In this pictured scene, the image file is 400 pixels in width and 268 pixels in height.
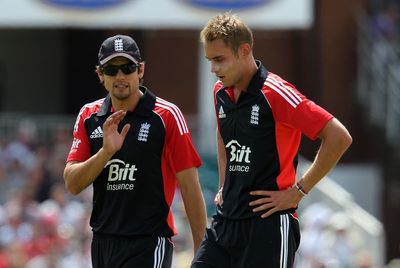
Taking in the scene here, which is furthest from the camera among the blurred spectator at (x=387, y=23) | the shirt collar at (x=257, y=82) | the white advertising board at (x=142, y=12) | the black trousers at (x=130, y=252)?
the blurred spectator at (x=387, y=23)

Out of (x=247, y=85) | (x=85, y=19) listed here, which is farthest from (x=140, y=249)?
(x=85, y=19)

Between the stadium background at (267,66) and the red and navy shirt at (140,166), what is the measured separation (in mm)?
9540

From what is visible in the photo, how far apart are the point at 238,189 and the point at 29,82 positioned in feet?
55.3

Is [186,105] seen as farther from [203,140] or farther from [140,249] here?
[140,249]

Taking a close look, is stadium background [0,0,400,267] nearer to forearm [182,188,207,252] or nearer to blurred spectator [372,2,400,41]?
blurred spectator [372,2,400,41]

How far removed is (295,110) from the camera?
709 cm

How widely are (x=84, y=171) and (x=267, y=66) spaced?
15325 mm

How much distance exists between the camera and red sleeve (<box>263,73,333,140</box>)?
7.05 m

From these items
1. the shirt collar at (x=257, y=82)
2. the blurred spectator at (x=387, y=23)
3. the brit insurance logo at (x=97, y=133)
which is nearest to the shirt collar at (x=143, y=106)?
the brit insurance logo at (x=97, y=133)

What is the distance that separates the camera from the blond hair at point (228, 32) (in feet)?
23.4

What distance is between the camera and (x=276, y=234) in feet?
23.7

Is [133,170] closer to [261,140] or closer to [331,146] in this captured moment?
[261,140]

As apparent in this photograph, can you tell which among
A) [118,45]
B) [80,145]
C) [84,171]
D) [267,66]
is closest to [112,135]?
[84,171]

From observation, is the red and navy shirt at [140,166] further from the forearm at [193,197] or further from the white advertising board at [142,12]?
the white advertising board at [142,12]
